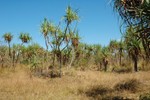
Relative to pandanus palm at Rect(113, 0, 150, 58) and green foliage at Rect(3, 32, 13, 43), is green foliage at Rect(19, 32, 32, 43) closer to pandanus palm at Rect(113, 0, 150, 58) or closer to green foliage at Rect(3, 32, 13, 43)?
green foliage at Rect(3, 32, 13, 43)

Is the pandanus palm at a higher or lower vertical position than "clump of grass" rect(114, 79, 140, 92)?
higher

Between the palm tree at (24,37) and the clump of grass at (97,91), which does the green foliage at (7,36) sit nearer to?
the palm tree at (24,37)

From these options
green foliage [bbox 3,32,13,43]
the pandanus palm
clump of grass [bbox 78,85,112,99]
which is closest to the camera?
the pandanus palm

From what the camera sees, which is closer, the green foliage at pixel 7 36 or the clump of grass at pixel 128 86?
the clump of grass at pixel 128 86

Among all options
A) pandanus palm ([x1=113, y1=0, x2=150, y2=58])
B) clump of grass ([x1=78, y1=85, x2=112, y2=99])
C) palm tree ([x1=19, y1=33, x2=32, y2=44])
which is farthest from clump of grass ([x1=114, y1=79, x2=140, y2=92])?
palm tree ([x1=19, y1=33, x2=32, y2=44])

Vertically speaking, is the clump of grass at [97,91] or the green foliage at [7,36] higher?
the green foliage at [7,36]

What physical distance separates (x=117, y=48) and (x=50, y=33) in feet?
87.8

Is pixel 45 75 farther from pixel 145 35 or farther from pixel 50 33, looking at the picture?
pixel 145 35

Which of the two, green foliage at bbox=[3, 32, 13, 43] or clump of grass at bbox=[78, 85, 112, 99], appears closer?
clump of grass at bbox=[78, 85, 112, 99]

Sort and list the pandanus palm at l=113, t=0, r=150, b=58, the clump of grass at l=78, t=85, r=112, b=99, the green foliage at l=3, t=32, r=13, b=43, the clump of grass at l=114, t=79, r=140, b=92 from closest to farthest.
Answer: the pandanus palm at l=113, t=0, r=150, b=58, the clump of grass at l=78, t=85, r=112, b=99, the clump of grass at l=114, t=79, r=140, b=92, the green foliage at l=3, t=32, r=13, b=43

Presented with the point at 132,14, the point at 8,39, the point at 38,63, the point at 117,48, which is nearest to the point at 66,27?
the point at 38,63

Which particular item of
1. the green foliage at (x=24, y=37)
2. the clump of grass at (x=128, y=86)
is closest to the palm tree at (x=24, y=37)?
the green foliage at (x=24, y=37)

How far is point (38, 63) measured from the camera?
43.2 meters

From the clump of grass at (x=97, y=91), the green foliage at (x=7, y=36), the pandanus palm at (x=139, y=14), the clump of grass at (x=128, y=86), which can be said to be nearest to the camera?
the pandanus palm at (x=139, y=14)
